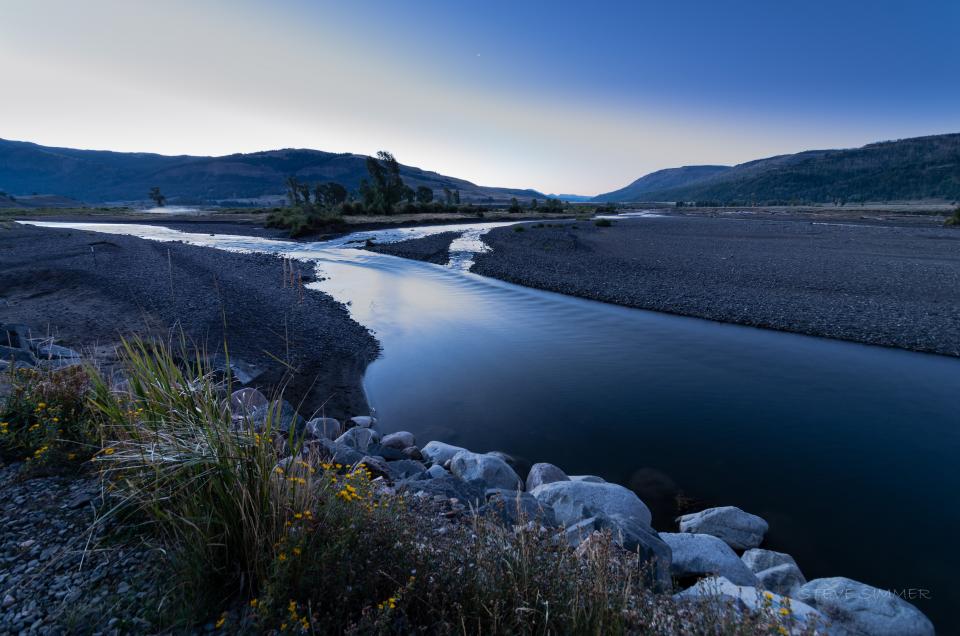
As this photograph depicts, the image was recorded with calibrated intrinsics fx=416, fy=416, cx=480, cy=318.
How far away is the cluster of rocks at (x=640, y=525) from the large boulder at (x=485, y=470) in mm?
15

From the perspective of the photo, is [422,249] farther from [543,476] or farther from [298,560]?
[298,560]

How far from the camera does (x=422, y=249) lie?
34.4 metres

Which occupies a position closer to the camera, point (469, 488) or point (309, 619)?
point (309, 619)

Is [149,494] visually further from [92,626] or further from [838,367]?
[838,367]

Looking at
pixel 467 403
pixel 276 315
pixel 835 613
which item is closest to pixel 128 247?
pixel 276 315

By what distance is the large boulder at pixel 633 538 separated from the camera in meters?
4.20

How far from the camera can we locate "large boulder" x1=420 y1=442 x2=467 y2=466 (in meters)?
6.80

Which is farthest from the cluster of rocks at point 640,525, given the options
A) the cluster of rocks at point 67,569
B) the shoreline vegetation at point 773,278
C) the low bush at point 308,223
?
the low bush at point 308,223

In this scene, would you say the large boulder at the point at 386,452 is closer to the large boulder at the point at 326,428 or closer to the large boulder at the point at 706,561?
the large boulder at the point at 326,428

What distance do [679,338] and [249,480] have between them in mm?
13490

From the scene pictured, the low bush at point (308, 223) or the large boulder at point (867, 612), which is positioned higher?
the low bush at point (308, 223)

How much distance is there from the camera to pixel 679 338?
13648 millimetres

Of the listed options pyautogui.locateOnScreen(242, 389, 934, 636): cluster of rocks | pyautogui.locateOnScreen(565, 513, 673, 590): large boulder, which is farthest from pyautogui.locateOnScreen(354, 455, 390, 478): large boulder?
pyautogui.locateOnScreen(565, 513, 673, 590): large boulder

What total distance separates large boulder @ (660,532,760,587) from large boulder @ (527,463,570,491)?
1.78 meters
